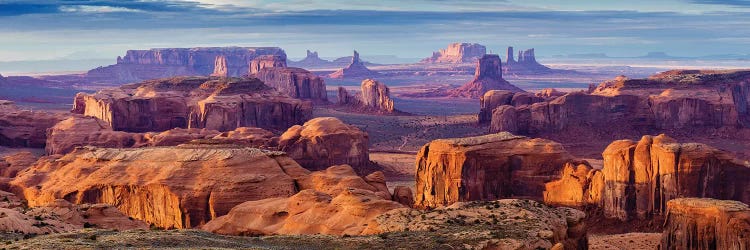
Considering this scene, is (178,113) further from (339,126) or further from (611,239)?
(611,239)

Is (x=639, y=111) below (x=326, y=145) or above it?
below

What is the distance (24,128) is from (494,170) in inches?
2423

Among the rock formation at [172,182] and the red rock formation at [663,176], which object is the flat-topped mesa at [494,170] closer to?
the red rock formation at [663,176]

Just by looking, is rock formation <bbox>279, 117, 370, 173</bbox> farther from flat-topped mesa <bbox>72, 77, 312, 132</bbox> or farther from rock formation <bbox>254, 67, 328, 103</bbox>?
rock formation <bbox>254, 67, 328, 103</bbox>

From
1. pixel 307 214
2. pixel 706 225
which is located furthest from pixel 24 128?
pixel 706 225

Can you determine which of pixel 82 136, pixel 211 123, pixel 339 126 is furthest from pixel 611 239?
pixel 211 123

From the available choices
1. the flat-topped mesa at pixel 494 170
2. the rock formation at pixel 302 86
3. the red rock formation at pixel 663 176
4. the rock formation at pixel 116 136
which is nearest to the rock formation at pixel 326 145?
the rock formation at pixel 116 136

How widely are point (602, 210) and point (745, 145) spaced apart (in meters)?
54.8

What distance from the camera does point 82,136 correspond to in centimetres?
10638

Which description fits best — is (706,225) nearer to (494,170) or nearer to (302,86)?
(494,170)

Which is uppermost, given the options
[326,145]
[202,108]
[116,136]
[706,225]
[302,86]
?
[706,225]

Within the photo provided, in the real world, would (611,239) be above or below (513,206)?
below

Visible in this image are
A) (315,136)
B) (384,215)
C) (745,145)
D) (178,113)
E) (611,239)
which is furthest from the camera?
(178,113)

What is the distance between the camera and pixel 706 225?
184 feet
